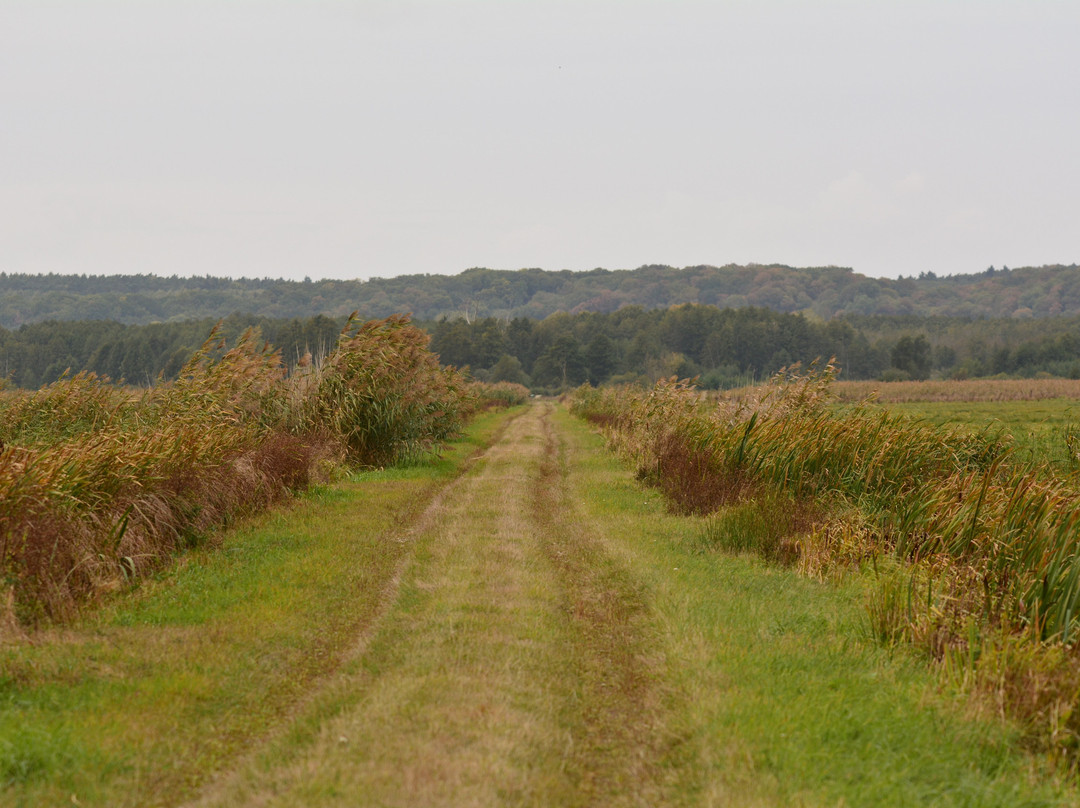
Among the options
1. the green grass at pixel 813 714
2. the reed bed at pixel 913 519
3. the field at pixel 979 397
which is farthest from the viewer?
the field at pixel 979 397

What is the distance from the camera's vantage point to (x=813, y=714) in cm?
525

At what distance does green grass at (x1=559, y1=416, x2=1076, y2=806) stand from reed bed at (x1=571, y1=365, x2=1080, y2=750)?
0.41 m

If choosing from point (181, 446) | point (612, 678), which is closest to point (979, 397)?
point (181, 446)

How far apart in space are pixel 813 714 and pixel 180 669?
4511mm

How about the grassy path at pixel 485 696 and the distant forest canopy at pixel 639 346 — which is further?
the distant forest canopy at pixel 639 346

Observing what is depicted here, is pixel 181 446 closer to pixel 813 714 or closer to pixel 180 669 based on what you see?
pixel 180 669

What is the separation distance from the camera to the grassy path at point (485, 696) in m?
4.32

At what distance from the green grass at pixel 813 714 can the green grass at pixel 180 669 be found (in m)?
2.83

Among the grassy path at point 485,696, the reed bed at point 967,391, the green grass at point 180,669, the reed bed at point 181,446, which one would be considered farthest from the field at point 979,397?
the green grass at point 180,669

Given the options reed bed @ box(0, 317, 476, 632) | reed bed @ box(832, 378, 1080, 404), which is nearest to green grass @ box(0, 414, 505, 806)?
reed bed @ box(0, 317, 476, 632)

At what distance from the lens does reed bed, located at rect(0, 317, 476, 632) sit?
7.12 meters

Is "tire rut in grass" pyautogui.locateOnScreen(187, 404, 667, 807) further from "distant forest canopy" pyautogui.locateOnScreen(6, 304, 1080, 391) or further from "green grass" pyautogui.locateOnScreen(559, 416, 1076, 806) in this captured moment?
"distant forest canopy" pyautogui.locateOnScreen(6, 304, 1080, 391)

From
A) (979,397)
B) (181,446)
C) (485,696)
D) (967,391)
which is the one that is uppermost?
(181,446)

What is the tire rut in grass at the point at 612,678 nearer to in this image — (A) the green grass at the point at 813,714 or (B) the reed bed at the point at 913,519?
(A) the green grass at the point at 813,714
